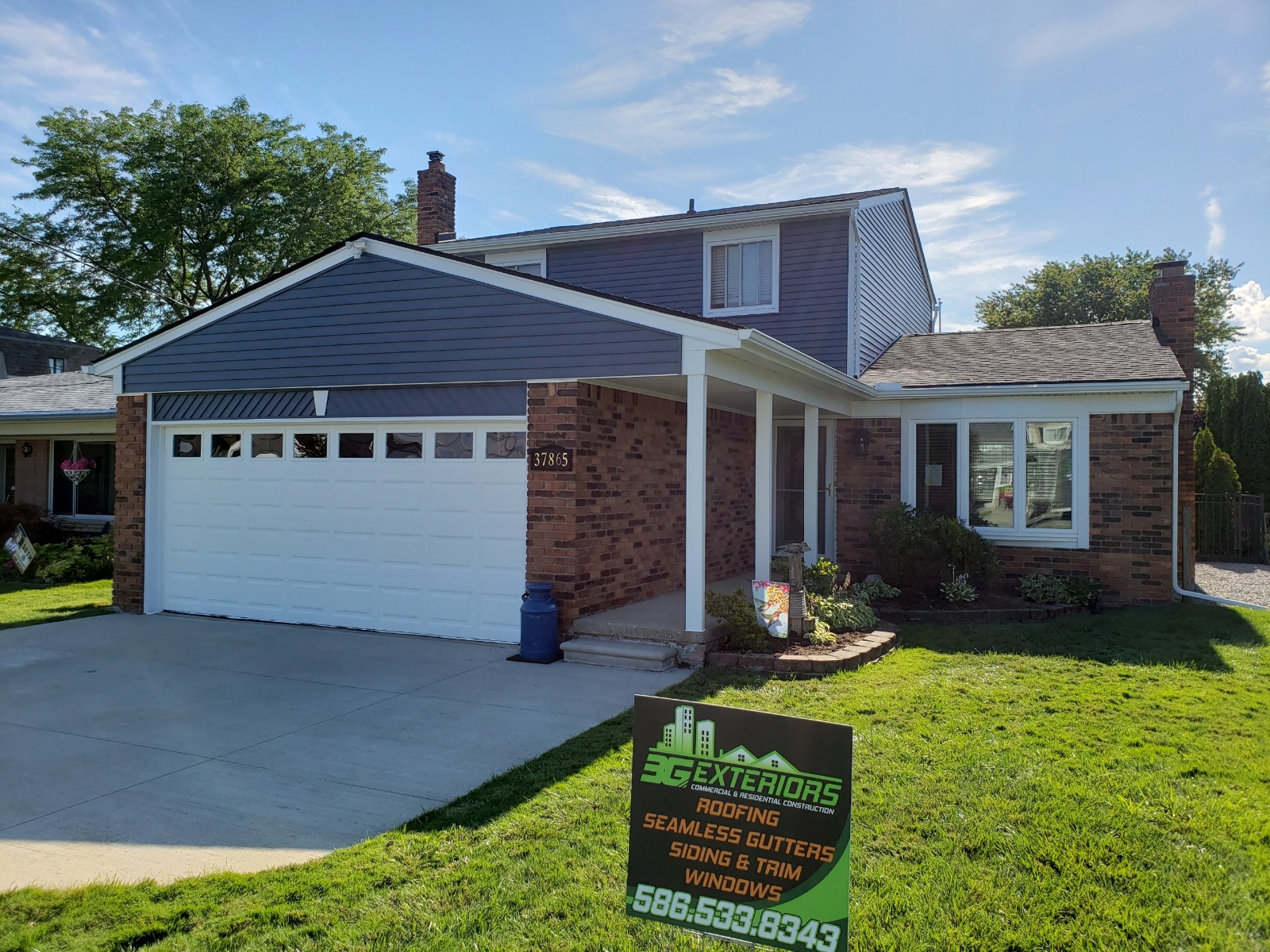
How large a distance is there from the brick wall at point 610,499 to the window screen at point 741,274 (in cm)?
220

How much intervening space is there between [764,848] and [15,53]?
1651cm

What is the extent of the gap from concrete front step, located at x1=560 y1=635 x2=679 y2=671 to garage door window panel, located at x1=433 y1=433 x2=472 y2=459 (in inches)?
94.9

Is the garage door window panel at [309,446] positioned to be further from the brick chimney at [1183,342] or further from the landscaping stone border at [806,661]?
the brick chimney at [1183,342]

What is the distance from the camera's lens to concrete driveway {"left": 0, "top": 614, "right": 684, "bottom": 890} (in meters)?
4.32

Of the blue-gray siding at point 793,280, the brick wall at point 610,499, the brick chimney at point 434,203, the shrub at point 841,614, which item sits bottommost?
the shrub at point 841,614

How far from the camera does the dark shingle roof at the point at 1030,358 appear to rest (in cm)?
1147

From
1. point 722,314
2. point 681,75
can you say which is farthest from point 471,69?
point 722,314

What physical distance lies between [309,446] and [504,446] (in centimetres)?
270

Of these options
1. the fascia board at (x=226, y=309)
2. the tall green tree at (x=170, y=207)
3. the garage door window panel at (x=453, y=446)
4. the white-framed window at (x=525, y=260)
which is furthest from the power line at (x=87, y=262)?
the garage door window panel at (x=453, y=446)

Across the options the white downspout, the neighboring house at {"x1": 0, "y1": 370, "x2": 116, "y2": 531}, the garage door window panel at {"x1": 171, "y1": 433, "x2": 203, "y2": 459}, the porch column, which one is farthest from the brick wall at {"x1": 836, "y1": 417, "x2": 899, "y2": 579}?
the neighboring house at {"x1": 0, "y1": 370, "x2": 116, "y2": 531}

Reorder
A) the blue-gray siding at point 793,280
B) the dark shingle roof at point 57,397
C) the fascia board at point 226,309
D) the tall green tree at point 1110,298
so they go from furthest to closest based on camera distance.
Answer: the tall green tree at point 1110,298
the dark shingle roof at point 57,397
the blue-gray siding at point 793,280
the fascia board at point 226,309

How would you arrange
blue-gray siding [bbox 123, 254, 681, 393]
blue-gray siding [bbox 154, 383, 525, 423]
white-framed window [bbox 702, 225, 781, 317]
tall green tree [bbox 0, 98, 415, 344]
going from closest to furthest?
1. blue-gray siding [bbox 123, 254, 681, 393]
2. blue-gray siding [bbox 154, 383, 525, 423]
3. white-framed window [bbox 702, 225, 781, 317]
4. tall green tree [bbox 0, 98, 415, 344]

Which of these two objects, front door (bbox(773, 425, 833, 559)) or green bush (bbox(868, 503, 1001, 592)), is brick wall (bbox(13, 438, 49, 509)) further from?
green bush (bbox(868, 503, 1001, 592))

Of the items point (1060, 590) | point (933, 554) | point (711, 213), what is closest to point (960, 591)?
point (933, 554)
